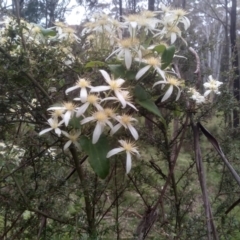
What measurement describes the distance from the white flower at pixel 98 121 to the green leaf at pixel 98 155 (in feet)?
0.10

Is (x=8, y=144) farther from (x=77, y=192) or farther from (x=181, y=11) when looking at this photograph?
(x=181, y=11)

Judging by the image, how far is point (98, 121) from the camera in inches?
39.9

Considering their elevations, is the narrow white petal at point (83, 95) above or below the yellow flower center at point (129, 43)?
below

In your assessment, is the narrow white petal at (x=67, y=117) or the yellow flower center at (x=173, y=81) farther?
the yellow flower center at (x=173, y=81)

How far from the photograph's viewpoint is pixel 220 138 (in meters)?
1.93

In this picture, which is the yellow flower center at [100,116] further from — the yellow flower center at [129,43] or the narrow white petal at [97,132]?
the yellow flower center at [129,43]

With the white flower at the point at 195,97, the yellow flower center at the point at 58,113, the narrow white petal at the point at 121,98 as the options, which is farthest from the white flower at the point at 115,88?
the white flower at the point at 195,97

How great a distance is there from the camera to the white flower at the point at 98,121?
3.33 feet

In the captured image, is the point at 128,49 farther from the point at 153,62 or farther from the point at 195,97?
the point at 195,97

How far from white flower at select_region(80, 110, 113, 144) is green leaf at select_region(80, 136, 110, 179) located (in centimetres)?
3

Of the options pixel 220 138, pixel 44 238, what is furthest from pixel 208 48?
pixel 44 238

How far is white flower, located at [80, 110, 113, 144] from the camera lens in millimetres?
1014

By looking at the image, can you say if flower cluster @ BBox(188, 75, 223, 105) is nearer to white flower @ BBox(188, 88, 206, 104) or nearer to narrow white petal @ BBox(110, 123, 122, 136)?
white flower @ BBox(188, 88, 206, 104)

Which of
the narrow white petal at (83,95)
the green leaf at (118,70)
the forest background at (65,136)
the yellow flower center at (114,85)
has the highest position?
the green leaf at (118,70)
